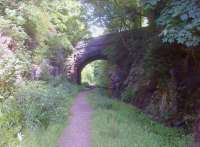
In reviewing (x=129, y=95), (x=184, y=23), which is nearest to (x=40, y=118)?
(x=184, y=23)

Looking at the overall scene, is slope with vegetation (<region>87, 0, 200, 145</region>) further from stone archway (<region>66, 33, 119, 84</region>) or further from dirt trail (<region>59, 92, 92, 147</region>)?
stone archway (<region>66, 33, 119, 84</region>)

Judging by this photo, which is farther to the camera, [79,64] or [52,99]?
[79,64]

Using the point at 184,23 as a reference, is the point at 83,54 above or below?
above

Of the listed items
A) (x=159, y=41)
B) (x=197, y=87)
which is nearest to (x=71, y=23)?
(x=159, y=41)

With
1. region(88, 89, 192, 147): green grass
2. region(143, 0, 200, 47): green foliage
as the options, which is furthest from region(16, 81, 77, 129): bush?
region(143, 0, 200, 47): green foliage

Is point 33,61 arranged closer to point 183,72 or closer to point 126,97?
point 126,97

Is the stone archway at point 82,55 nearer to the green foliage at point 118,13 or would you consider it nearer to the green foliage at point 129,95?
the green foliage at point 118,13

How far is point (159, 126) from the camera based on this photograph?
9398mm

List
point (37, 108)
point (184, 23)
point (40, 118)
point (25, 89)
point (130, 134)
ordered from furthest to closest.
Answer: point (25, 89) < point (37, 108) < point (40, 118) < point (130, 134) < point (184, 23)

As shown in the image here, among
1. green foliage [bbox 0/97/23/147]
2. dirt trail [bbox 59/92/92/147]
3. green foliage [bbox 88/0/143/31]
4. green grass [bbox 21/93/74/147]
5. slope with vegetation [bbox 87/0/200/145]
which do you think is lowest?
dirt trail [bbox 59/92/92/147]

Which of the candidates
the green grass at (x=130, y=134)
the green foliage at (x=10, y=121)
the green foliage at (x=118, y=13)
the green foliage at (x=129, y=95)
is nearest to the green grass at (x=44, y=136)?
the green foliage at (x=10, y=121)

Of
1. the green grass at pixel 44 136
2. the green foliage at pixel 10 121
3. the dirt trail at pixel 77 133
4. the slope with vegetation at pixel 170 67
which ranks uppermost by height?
the slope with vegetation at pixel 170 67

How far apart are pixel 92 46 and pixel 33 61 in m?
11.6

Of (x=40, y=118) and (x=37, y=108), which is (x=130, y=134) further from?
(x=37, y=108)
